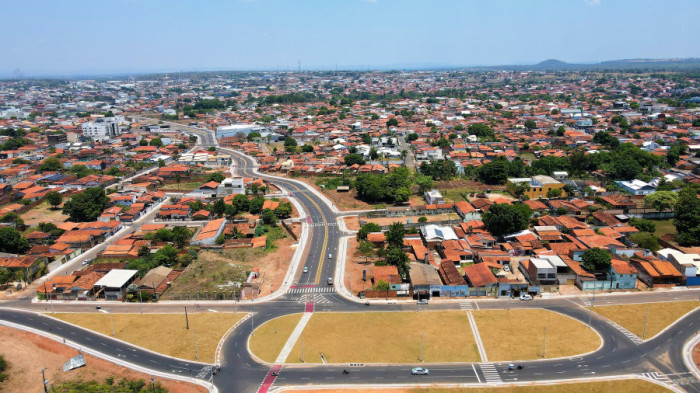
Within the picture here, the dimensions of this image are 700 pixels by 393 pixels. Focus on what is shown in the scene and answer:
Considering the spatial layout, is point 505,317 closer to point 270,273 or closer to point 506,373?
point 506,373

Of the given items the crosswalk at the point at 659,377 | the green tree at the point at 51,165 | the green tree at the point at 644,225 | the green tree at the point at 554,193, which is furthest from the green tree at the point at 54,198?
the green tree at the point at 644,225

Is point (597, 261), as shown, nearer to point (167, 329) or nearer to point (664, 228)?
point (664, 228)

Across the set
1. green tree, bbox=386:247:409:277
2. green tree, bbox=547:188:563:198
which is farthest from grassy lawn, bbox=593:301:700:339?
green tree, bbox=547:188:563:198

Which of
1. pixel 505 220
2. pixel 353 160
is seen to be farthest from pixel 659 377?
pixel 353 160

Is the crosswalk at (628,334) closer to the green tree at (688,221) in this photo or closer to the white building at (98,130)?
the green tree at (688,221)

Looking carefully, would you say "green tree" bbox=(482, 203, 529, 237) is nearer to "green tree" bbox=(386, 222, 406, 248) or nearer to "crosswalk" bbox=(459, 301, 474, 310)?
"green tree" bbox=(386, 222, 406, 248)

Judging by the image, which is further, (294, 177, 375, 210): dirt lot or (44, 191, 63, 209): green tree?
(44, 191, 63, 209): green tree
